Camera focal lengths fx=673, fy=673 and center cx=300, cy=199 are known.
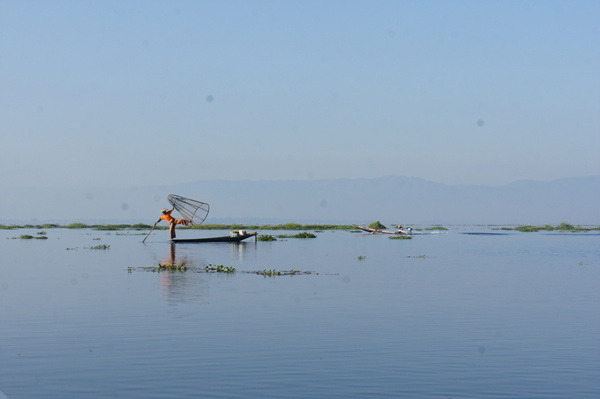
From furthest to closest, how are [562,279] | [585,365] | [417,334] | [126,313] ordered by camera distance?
1. [562,279]
2. [126,313]
3. [417,334]
4. [585,365]

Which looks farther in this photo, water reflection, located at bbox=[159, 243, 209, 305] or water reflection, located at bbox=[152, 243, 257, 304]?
water reflection, located at bbox=[152, 243, 257, 304]

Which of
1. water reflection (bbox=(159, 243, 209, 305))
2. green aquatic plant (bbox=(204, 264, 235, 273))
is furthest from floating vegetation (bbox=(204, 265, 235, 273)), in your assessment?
water reflection (bbox=(159, 243, 209, 305))

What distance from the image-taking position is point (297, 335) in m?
23.3

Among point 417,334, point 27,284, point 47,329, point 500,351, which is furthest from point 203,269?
point 500,351

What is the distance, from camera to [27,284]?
129 feet

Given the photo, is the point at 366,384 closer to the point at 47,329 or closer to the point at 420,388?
the point at 420,388

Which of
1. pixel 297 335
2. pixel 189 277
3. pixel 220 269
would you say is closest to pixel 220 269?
pixel 220 269

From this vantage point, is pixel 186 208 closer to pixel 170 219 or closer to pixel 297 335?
pixel 170 219

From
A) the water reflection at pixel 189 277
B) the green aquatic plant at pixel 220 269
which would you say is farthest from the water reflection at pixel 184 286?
the green aquatic plant at pixel 220 269

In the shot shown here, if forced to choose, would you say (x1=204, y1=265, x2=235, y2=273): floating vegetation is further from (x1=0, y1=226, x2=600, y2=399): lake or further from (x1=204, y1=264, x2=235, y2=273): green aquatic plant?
(x1=0, y1=226, x2=600, y2=399): lake

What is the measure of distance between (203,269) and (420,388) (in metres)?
33.0

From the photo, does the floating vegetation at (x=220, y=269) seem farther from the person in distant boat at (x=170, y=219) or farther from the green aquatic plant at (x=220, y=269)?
the person in distant boat at (x=170, y=219)

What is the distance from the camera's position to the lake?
55.4 ft

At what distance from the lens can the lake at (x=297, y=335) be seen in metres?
16.9
